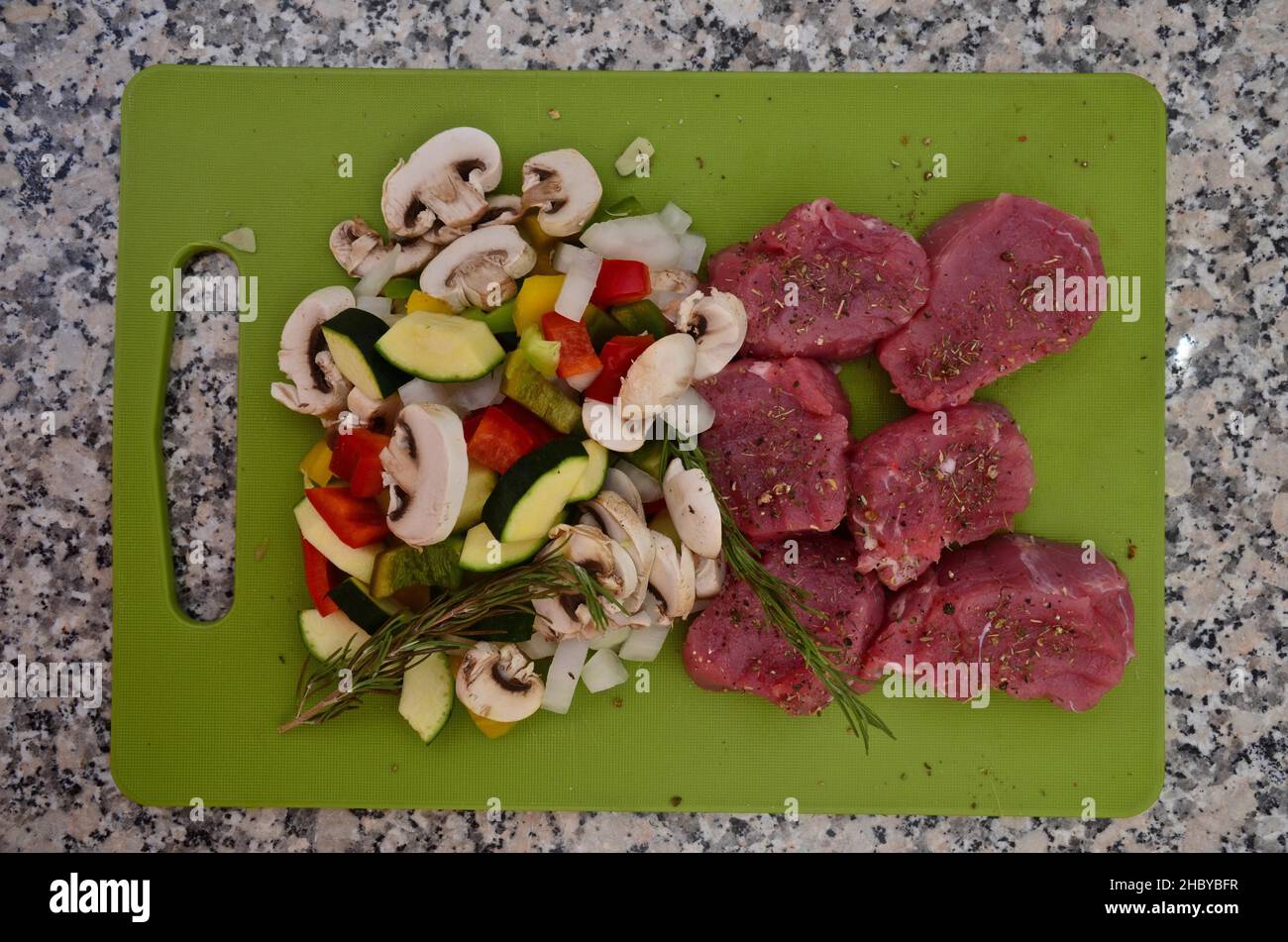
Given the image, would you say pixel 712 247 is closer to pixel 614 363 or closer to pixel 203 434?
pixel 614 363

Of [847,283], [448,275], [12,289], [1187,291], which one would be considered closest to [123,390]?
[12,289]

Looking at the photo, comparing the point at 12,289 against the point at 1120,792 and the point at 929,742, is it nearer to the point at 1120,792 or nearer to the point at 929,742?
the point at 929,742

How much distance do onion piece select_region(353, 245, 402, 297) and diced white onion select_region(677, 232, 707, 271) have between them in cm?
83

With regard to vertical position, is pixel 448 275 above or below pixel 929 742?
above

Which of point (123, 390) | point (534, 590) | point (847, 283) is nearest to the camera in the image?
point (534, 590)

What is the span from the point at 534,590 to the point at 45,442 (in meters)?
1.67

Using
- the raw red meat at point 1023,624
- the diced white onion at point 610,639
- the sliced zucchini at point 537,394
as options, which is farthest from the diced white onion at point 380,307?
the raw red meat at point 1023,624

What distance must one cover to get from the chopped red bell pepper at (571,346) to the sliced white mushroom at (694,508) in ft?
1.17

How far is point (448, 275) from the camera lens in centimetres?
234

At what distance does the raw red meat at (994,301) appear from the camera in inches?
92.6

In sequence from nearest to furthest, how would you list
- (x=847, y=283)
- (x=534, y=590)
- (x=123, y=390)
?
(x=534, y=590) → (x=847, y=283) → (x=123, y=390)

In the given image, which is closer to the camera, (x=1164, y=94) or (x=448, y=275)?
(x=448, y=275)

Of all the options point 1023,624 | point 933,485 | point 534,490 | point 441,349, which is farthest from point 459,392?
point 1023,624

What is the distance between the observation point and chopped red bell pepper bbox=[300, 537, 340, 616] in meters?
2.40
